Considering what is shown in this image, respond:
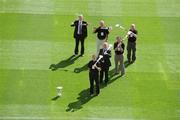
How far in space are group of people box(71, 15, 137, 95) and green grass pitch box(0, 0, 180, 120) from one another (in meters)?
0.48

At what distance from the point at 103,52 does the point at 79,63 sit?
270 centimetres

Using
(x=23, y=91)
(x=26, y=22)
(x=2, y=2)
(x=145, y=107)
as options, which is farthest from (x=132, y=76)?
(x=2, y=2)

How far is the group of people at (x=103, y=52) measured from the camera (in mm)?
25297

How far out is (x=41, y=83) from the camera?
87.4 ft

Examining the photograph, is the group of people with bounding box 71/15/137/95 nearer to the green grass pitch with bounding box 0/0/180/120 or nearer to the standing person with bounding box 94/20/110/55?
the standing person with bounding box 94/20/110/55

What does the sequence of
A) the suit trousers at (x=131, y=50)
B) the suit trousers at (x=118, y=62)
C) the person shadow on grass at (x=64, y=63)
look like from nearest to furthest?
the suit trousers at (x=118, y=62)
the person shadow on grass at (x=64, y=63)
the suit trousers at (x=131, y=50)

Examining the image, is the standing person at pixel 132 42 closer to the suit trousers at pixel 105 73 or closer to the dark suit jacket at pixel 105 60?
the suit trousers at pixel 105 73

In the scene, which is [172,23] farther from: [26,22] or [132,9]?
[26,22]

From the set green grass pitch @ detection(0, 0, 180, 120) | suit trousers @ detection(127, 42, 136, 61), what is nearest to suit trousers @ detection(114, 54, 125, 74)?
green grass pitch @ detection(0, 0, 180, 120)

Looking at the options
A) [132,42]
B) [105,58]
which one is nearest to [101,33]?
[132,42]

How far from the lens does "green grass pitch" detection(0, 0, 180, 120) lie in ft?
81.9

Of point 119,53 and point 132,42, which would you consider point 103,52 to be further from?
point 132,42

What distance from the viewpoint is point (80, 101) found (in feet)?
83.8

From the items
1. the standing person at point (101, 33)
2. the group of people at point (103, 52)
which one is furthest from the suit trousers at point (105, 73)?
the standing person at point (101, 33)
